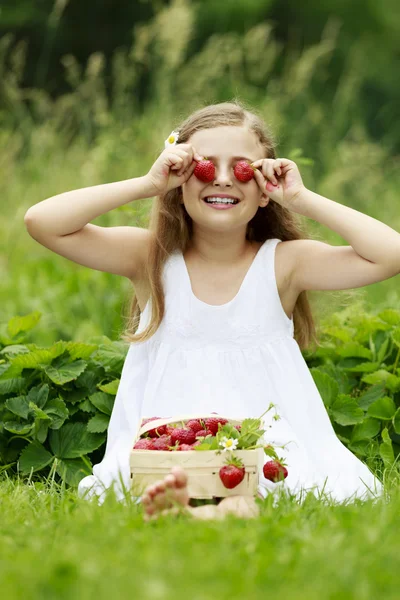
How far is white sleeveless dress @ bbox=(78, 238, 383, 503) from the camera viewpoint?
284cm

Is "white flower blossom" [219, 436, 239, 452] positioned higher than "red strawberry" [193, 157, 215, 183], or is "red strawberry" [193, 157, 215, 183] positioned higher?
"red strawberry" [193, 157, 215, 183]

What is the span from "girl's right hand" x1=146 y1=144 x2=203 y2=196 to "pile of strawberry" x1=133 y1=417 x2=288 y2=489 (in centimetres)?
83

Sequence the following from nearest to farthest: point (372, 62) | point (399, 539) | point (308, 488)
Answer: point (399, 539) < point (308, 488) < point (372, 62)

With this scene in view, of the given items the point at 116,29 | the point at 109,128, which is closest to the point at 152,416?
the point at 109,128

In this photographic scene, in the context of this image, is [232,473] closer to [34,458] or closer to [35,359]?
[34,458]

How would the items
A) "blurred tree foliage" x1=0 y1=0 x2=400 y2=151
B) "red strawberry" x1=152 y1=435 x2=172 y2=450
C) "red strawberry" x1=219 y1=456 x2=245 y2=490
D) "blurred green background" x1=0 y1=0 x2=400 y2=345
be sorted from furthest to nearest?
"blurred tree foliage" x1=0 y1=0 x2=400 y2=151
"blurred green background" x1=0 y1=0 x2=400 y2=345
"red strawberry" x1=152 y1=435 x2=172 y2=450
"red strawberry" x1=219 y1=456 x2=245 y2=490

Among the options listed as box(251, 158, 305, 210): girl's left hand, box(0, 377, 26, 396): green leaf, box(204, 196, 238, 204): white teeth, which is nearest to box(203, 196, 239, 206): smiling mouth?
box(204, 196, 238, 204): white teeth

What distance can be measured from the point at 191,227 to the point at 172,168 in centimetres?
34

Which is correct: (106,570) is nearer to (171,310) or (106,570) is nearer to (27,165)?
(171,310)

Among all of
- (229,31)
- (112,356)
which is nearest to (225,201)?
(112,356)

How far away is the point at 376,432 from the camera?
10.5 ft

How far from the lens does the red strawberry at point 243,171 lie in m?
2.87

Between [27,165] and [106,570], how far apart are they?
5.07m

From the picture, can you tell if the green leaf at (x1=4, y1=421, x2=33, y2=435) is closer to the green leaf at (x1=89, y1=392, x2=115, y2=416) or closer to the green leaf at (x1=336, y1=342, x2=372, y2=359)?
the green leaf at (x1=89, y1=392, x2=115, y2=416)
